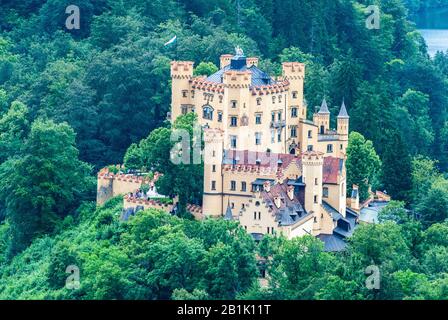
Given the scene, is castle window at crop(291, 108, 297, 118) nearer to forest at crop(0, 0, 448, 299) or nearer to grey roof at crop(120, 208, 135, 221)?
forest at crop(0, 0, 448, 299)

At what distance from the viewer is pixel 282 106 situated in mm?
106750

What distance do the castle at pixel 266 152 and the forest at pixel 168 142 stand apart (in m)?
1.89

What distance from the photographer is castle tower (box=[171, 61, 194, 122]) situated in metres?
107

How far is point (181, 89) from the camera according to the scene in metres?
108

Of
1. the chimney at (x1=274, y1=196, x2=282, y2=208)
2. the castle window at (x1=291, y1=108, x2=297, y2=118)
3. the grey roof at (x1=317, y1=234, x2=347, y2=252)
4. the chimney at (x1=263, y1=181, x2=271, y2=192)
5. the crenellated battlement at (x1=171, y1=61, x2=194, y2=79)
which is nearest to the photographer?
the chimney at (x1=274, y1=196, x2=282, y2=208)

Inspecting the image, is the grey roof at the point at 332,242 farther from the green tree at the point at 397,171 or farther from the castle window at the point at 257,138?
the green tree at the point at 397,171

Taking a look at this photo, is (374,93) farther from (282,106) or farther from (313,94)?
(282,106)

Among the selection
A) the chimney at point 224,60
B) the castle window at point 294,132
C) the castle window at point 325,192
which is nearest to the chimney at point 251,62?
the chimney at point 224,60

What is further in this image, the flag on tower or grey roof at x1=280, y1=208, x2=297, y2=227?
the flag on tower

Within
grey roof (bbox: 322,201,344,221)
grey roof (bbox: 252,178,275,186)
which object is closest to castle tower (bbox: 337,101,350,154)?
grey roof (bbox: 322,201,344,221)

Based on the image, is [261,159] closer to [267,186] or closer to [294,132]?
[267,186]

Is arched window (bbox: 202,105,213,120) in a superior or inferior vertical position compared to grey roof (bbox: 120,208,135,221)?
superior

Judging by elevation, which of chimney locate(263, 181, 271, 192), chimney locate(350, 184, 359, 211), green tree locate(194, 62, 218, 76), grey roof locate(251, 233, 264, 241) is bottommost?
grey roof locate(251, 233, 264, 241)

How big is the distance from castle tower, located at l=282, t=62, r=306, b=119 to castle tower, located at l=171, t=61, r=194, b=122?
210 inches
